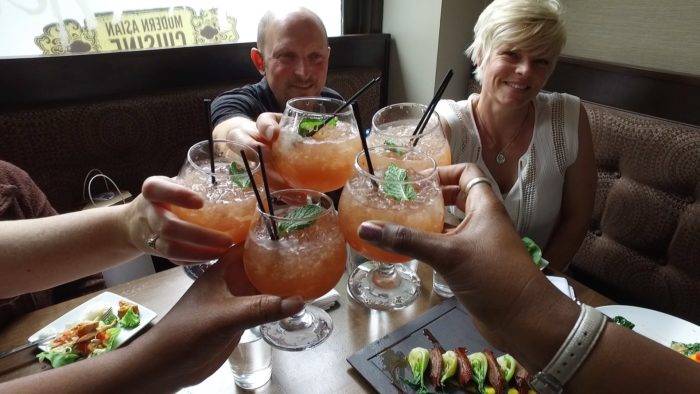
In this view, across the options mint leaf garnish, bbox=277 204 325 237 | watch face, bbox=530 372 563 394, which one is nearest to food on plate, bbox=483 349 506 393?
watch face, bbox=530 372 563 394

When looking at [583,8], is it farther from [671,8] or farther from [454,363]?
[454,363]

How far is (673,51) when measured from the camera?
236 cm

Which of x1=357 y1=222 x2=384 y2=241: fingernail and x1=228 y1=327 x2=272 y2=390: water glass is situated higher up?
x1=357 y1=222 x2=384 y2=241: fingernail

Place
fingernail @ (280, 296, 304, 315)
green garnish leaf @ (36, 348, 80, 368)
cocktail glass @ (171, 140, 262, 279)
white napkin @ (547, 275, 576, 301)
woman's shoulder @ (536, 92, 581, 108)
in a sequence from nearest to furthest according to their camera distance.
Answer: fingernail @ (280, 296, 304, 315)
cocktail glass @ (171, 140, 262, 279)
green garnish leaf @ (36, 348, 80, 368)
white napkin @ (547, 275, 576, 301)
woman's shoulder @ (536, 92, 581, 108)

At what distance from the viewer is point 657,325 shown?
137cm

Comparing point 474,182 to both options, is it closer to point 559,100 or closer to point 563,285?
point 563,285

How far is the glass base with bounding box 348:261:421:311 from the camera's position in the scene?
1.42 meters

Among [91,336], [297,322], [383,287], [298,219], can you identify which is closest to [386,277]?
[383,287]

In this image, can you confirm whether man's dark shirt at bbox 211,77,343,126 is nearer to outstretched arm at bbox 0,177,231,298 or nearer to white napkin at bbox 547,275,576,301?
outstretched arm at bbox 0,177,231,298

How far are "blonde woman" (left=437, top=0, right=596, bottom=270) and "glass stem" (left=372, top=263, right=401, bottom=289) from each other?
0.85 metres

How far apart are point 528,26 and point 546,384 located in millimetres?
1643

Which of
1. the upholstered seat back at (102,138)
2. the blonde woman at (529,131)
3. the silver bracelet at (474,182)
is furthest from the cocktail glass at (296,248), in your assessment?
the upholstered seat back at (102,138)

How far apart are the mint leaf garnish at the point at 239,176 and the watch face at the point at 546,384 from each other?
30.1 inches

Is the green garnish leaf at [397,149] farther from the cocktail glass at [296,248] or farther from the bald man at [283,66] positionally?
the bald man at [283,66]
